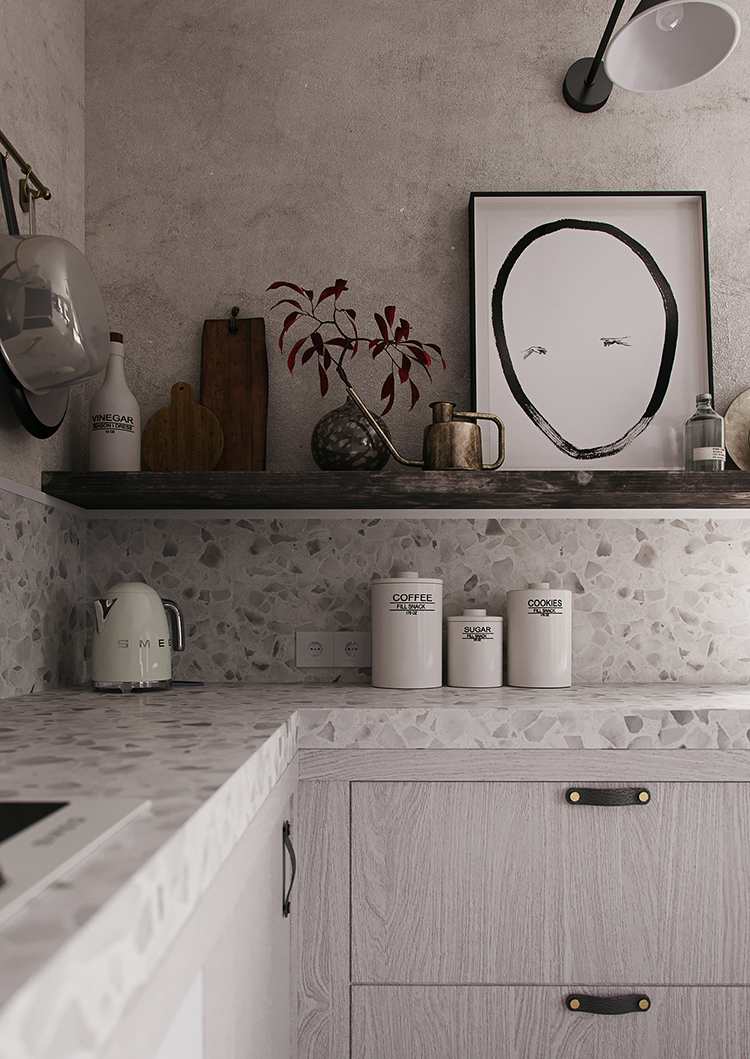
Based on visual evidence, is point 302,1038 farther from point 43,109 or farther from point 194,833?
point 43,109

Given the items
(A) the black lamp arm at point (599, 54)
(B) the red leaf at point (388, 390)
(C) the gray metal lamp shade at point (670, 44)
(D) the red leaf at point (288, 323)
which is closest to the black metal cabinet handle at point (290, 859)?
(B) the red leaf at point (388, 390)

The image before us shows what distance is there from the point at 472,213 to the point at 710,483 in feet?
2.88

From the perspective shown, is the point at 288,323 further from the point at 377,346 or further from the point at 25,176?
the point at 25,176

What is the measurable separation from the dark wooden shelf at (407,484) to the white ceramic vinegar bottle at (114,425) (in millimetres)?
98

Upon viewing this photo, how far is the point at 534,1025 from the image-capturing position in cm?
128

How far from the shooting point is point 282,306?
187 centimetres

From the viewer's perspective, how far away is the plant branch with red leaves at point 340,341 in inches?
67.4

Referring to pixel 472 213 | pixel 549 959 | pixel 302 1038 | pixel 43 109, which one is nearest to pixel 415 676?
pixel 549 959

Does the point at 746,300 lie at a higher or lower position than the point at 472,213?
lower

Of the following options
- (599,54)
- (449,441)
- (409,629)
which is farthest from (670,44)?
(409,629)

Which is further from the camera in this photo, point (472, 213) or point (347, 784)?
point (472, 213)

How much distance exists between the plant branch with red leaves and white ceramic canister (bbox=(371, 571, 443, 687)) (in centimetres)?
44

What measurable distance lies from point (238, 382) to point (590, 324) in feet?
2.89

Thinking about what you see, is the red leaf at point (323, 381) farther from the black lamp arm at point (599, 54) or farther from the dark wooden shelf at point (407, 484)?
the black lamp arm at point (599, 54)
